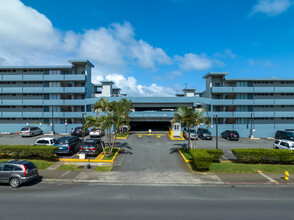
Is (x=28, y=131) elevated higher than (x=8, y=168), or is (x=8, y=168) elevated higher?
(x=28, y=131)

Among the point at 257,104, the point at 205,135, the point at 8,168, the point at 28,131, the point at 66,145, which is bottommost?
the point at 8,168

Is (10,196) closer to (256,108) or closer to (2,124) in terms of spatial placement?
(2,124)

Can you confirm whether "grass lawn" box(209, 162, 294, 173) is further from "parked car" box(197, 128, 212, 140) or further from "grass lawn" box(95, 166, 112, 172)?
"parked car" box(197, 128, 212, 140)

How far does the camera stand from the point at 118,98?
38.3 metres

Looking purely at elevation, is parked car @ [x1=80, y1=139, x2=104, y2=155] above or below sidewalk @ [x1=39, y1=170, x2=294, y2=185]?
above

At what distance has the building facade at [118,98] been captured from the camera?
38.8m

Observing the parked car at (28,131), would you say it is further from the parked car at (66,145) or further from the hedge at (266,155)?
the hedge at (266,155)

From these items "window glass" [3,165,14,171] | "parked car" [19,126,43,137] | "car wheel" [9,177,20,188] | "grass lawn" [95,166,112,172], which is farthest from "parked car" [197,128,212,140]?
"parked car" [19,126,43,137]

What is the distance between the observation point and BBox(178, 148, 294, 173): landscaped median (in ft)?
54.6

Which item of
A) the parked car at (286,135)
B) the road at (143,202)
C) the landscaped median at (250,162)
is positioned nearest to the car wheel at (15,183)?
the road at (143,202)

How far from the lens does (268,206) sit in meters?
9.96

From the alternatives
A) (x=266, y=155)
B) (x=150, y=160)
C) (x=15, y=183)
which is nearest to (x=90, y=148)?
(x=150, y=160)

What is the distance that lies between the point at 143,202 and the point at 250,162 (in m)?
14.7

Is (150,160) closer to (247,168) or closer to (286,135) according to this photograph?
(247,168)
